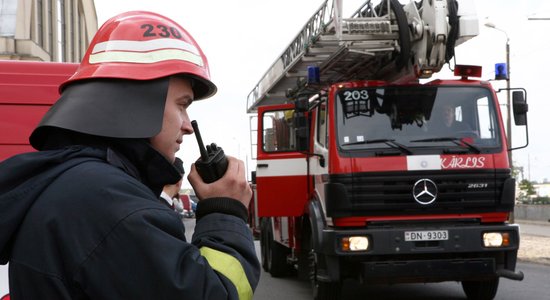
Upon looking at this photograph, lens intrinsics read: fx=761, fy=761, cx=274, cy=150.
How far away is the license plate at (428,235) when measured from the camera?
7754 mm

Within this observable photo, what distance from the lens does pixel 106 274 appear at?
60.2 inches

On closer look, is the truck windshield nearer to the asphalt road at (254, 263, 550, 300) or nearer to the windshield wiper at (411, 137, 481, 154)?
the windshield wiper at (411, 137, 481, 154)

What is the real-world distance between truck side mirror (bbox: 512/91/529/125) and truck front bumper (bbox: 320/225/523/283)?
4.20 feet

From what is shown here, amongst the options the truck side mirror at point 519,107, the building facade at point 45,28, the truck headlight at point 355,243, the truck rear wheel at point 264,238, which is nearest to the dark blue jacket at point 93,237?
the truck headlight at point 355,243

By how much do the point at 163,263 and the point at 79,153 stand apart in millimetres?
349

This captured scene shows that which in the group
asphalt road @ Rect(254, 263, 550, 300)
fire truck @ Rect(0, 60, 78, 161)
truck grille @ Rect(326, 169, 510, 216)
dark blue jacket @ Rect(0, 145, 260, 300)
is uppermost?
fire truck @ Rect(0, 60, 78, 161)

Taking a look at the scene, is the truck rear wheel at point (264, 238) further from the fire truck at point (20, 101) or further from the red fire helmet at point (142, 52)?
the red fire helmet at point (142, 52)

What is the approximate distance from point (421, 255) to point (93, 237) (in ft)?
21.9

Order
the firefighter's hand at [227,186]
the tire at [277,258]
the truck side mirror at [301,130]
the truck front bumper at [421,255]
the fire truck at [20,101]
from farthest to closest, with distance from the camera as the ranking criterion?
the tire at [277,258]
the truck side mirror at [301,130]
the truck front bumper at [421,255]
the fire truck at [20,101]
the firefighter's hand at [227,186]

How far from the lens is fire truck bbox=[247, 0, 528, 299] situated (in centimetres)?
779

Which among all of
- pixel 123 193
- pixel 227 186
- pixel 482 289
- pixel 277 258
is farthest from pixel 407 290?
pixel 123 193

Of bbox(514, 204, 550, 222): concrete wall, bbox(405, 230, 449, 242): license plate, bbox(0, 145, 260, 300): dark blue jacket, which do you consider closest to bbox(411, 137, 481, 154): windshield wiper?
bbox(405, 230, 449, 242): license plate

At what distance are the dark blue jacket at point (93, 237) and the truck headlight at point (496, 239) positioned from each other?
6510 mm

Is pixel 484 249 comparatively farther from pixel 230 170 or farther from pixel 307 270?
pixel 230 170
